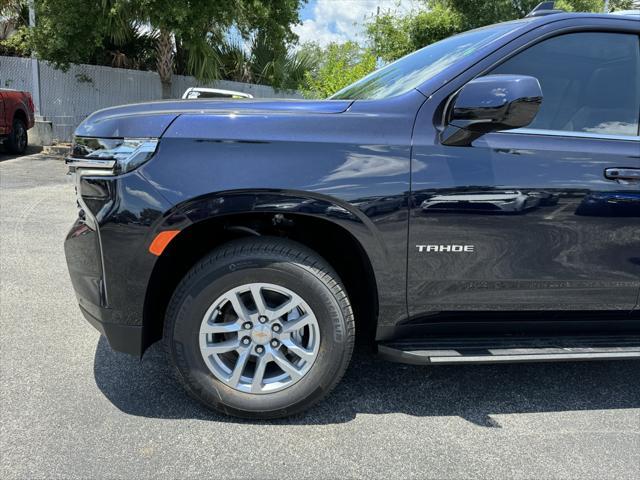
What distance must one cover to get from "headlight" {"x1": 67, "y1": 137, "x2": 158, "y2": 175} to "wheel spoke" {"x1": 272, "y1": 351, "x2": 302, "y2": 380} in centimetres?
107

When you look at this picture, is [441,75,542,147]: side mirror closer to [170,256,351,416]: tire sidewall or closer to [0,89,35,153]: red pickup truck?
[170,256,351,416]: tire sidewall

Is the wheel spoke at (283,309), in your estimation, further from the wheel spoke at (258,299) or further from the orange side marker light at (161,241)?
the orange side marker light at (161,241)

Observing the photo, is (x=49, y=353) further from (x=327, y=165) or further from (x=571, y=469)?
(x=571, y=469)

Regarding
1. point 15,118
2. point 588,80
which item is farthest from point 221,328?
point 15,118

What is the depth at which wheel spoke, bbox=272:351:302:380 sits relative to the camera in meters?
2.47

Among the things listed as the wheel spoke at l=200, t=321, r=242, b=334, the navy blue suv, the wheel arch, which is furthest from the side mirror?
the wheel spoke at l=200, t=321, r=242, b=334

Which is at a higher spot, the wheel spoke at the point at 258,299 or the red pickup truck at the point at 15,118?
the red pickup truck at the point at 15,118

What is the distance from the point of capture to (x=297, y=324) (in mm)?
2443

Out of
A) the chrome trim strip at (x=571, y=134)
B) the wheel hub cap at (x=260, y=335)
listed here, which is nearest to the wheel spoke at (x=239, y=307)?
the wheel hub cap at (x=260, y=335)

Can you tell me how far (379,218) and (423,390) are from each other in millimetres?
1125

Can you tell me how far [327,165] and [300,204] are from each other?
0.68ft

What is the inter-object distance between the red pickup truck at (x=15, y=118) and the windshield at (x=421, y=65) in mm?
9816

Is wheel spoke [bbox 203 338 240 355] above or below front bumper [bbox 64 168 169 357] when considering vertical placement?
below

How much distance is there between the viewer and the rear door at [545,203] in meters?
2.37
